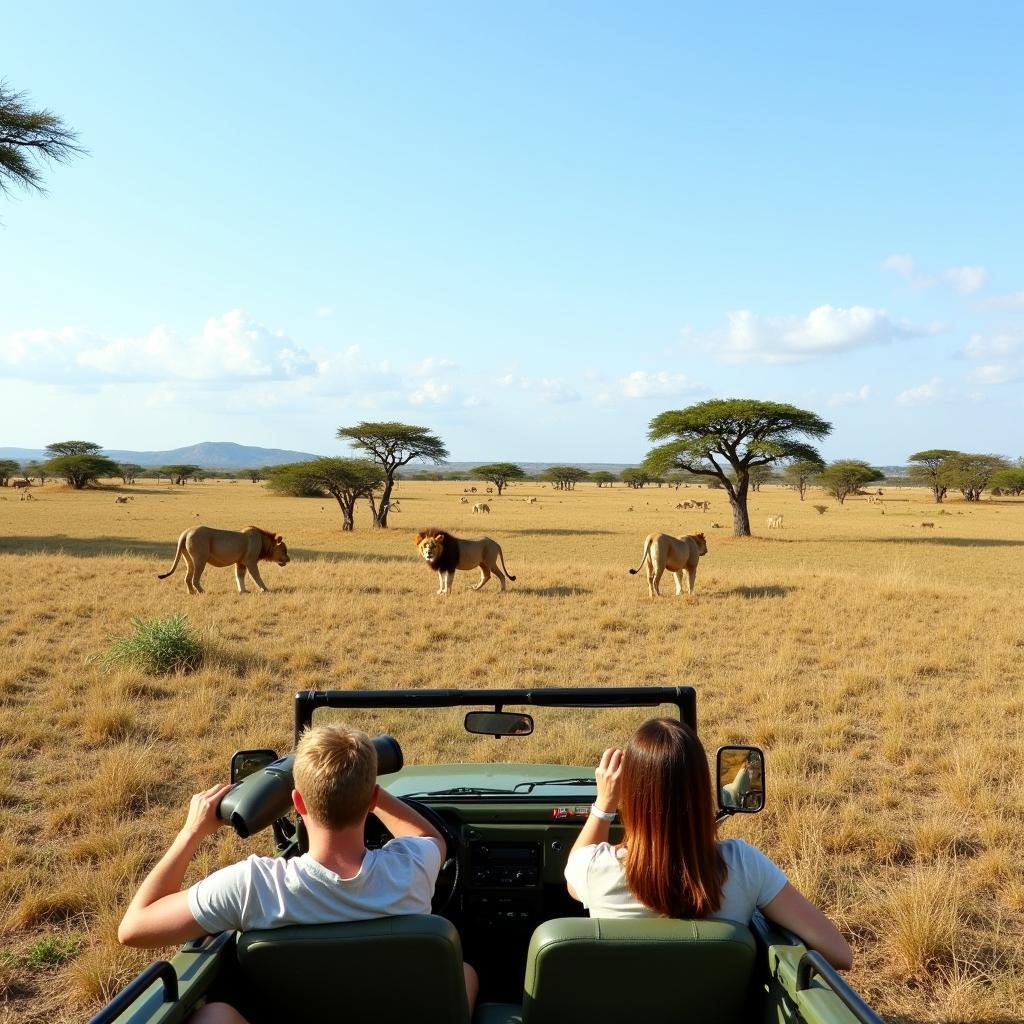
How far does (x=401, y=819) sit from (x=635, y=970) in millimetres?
878

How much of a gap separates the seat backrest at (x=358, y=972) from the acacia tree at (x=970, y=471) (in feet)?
293

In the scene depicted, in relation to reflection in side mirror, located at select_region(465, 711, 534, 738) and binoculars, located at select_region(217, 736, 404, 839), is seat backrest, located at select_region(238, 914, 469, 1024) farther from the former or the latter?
reflection in side mirror, located at select_region(465, 711, 534, 738)

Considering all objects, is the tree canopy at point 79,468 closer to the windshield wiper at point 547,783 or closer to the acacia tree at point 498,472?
the acacia tree at point 498,472

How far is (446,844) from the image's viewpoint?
3.16m

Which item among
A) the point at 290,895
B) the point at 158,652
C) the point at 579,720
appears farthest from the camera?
the point at 158,652

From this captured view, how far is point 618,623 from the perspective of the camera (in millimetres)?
13656

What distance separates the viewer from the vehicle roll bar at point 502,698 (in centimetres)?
299

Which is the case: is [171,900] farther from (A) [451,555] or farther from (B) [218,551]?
(B) [218,551]

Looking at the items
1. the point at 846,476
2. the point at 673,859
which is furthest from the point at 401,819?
the point at 846,476

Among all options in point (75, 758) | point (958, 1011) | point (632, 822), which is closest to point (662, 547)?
point (75, 758)

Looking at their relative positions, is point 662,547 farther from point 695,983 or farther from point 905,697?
point 695,983

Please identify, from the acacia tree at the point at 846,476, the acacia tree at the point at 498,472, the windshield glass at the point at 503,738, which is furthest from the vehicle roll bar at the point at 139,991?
the acacia tree at the point at 498,472

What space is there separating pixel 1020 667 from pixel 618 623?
17.5ft

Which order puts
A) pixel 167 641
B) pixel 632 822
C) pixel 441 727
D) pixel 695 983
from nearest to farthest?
1. pixel 695 983
2. pixel 632 822
3. pixel 441 727
4. pixel 167 641
